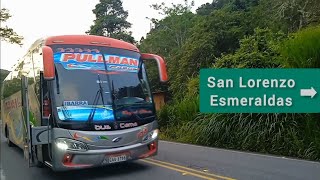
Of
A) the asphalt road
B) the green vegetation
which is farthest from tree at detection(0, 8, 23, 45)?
the asphalt road

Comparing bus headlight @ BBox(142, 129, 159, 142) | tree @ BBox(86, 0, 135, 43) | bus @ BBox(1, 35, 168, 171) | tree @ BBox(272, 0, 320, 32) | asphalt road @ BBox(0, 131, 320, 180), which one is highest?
tree @ BBox(86, 0, 135, 43)

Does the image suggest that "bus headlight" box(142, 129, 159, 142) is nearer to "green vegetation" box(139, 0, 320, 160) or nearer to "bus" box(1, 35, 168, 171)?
"bus" box(1, 35, 168, 171)

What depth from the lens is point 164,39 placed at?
133 feet

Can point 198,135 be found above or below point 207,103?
below

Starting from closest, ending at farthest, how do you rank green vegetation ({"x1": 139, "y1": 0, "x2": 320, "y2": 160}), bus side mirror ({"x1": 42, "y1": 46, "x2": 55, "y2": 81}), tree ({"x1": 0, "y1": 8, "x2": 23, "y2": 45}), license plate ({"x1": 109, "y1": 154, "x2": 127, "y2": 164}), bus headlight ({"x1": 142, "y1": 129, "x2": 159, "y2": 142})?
bus side mirror ({"x1": 42, "y1": 46, "x2": 55, "y2": 81}), license plate ({"x1": 109, "y1": 154, "x2": 127, "y2": 164}), bus headlight ({"x1": 142, "y1": 129, "x2": 159, "y2": 142}), green vegetation ({"x1": 139, "y1": 0, "x2": 320, "y2": 160}), tree ({"x1": 0, "y1": 8, "x2": 23, "y2": 45})

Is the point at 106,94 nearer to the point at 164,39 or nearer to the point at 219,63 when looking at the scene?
the point at 219,63

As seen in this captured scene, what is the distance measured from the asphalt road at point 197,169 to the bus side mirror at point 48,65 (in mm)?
2327

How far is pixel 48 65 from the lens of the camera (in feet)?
24.2

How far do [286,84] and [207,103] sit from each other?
2275mm

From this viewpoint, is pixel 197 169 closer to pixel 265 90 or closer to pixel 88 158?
pixel 88 158

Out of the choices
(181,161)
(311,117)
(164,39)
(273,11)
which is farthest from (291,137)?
(164,39)

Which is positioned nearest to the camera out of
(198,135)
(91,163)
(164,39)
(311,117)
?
(91,163)

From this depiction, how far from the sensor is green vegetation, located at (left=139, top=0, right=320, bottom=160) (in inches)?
432

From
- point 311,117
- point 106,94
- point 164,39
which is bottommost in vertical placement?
point 311,117
